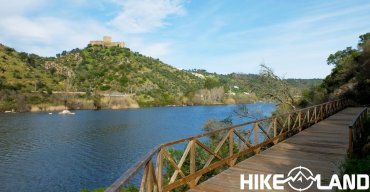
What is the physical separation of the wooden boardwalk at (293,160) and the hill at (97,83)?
58.4 meters

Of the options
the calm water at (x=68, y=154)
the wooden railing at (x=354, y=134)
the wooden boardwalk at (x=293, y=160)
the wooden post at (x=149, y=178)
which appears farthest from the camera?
the calm water at (x=68, y=154)

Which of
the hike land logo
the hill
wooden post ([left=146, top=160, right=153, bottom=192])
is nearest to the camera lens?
wooden post ([left=146, top=160, right=153, bottom=192])

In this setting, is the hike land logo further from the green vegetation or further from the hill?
the hill

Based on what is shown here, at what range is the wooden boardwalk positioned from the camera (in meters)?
7.55

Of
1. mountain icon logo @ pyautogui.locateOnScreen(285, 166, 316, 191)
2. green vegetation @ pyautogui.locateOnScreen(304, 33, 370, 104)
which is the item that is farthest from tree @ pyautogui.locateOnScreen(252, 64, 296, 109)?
mountain icon logo @ pyautogui.locateOnScreen(285, 166, 316, 191)

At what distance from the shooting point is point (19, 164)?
28656 mm

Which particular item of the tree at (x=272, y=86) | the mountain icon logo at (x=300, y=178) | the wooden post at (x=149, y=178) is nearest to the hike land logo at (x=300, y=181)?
the mountain icon logo at (x=300, y=178)

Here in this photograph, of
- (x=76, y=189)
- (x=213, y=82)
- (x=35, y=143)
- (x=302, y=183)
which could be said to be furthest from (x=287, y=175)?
(x=213, y=82)

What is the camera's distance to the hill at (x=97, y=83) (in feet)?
306

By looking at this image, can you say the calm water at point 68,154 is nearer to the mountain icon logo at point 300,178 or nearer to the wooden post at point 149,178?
the mountain icon logo at point 300,178

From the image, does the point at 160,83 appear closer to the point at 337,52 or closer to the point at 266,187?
the point at 337,52

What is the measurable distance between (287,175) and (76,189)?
17.5 meters

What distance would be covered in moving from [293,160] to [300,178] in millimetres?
1938

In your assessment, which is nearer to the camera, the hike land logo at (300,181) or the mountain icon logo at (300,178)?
the hike land logo at (300,181)
